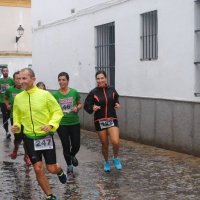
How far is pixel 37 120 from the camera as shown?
7277 millimetres

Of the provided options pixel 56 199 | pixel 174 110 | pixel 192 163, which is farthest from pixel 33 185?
pixel 174 110

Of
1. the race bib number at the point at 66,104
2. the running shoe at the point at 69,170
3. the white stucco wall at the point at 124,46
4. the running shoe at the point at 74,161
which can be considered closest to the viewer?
the race bib number at the point at 66,104

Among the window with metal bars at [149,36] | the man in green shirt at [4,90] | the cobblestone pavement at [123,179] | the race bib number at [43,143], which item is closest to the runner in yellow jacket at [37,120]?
the race bib number at [43,143]

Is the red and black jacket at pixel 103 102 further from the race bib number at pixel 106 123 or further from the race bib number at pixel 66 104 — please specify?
the race bib number at pixel 66 104

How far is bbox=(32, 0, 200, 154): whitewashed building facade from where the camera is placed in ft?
36.8

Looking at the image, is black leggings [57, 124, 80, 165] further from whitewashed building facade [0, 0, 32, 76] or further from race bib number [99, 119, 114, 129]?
whitewashed building facade [0, 0, 32, 76]

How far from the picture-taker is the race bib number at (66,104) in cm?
934

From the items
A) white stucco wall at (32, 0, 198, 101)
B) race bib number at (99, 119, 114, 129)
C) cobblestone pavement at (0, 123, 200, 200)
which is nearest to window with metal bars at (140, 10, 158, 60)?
white stucco wall at (32, 0, 198, 101)

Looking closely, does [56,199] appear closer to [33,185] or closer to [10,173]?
[33,185]

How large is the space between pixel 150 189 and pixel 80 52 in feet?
29.6

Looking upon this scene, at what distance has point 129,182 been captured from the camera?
8648 mm

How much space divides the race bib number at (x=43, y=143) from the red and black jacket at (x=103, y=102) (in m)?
2.16

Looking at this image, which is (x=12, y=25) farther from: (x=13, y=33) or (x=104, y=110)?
(x=104, y=110)

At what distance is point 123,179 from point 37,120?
2227 mm
